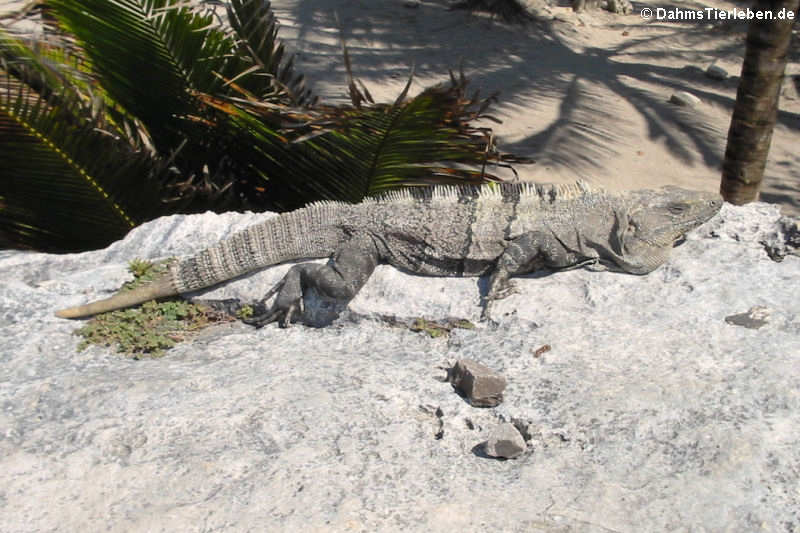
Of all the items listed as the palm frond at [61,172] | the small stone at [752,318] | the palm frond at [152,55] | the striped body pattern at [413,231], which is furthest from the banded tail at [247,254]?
the small stone at [752,318]

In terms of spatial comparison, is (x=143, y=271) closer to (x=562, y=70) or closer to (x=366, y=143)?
(x=366, y=143)

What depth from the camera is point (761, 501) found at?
2.66 metres

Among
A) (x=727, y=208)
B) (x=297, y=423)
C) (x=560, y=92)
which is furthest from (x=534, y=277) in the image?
(x=560, y=92)

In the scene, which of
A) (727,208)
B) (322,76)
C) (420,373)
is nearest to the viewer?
(420,373)

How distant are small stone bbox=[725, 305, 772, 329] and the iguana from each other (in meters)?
0.57

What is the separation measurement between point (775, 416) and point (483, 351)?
51.3 inches

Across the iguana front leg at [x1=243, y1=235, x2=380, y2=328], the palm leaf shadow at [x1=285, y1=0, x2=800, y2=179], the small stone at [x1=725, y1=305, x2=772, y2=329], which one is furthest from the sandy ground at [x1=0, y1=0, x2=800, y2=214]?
the small stone at [x1=725, y1=305, x2=772, y2=329]

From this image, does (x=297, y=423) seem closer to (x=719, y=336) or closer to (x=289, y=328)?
(x=289, y=328)

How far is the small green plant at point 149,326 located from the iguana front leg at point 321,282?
11.3 inches

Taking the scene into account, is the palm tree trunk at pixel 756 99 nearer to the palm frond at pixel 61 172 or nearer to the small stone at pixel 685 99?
the palm frond at pixel 61 172

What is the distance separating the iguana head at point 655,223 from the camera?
415 centimetres

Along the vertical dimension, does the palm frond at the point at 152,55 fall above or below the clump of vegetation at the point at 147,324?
above

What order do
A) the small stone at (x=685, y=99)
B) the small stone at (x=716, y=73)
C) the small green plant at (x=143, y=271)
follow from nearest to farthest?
the small green plant at (x=143, y=271) < the small stone at (x=685, y=99) < the small stone at (x=716, y=73)

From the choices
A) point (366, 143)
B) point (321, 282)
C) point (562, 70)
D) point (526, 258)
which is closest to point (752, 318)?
point (526, 258)
